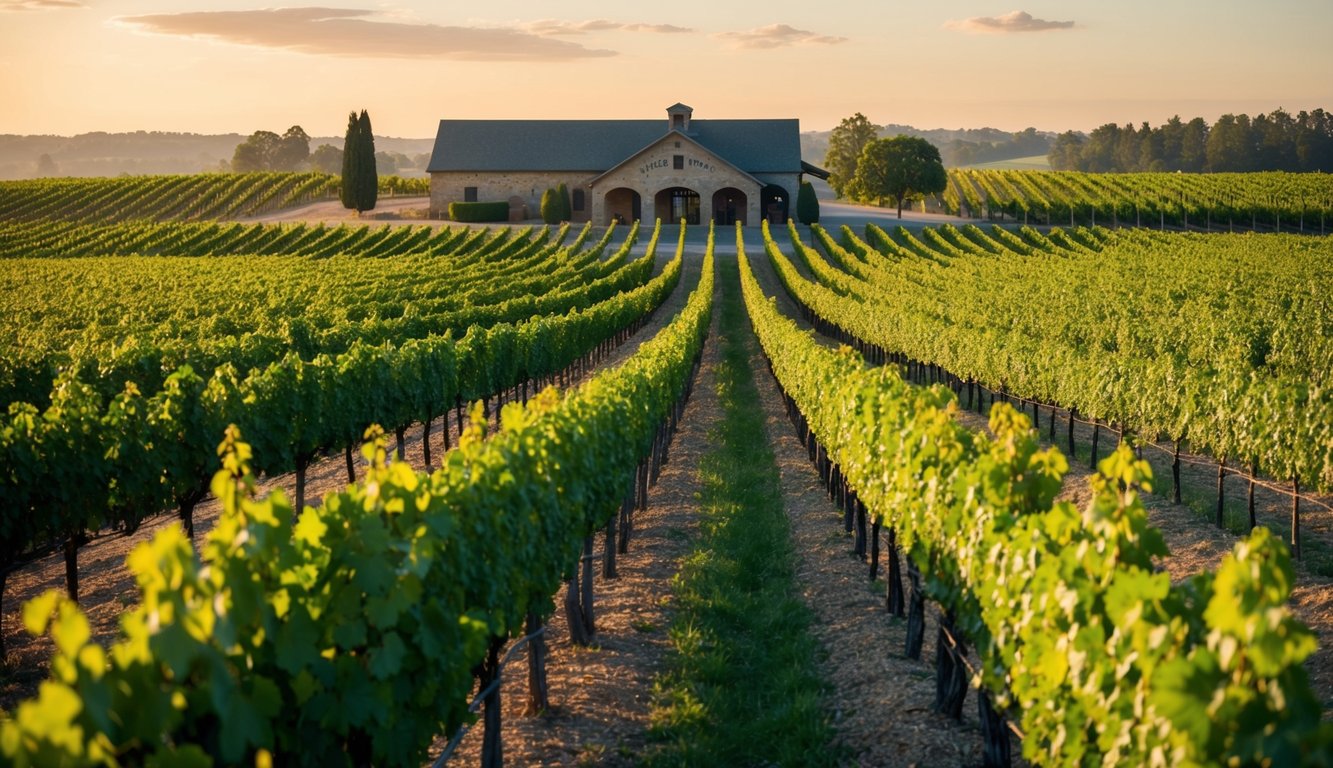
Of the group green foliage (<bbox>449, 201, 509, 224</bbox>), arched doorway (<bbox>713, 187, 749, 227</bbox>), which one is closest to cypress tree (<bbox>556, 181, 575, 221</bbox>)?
green foliage (<bbox>449, 201, 509, 224</bbox>)

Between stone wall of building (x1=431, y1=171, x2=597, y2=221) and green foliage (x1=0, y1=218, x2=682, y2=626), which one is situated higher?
stone wall of building (x1=431, y1=171, x2=597, y2=221)

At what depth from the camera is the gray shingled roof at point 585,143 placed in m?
76.2

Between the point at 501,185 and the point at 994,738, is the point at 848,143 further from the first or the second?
the point at 994,738

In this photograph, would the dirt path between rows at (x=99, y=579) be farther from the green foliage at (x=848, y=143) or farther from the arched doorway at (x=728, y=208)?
the green foliage at (x=848, y=143)

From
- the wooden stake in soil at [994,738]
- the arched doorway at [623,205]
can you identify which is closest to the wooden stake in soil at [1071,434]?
the wooden stake in soil at [994,738]

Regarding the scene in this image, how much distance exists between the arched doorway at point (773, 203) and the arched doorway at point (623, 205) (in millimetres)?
7704

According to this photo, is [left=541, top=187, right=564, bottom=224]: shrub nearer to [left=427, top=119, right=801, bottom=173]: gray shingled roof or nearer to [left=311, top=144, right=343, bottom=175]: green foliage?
[left=427, top=119, right=801, bottom=173]: gray shingled roof

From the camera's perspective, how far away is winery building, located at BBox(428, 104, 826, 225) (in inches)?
2827

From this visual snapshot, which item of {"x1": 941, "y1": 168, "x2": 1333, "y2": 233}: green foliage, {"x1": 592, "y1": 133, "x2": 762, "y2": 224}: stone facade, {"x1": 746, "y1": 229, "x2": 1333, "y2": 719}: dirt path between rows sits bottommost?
{"x1": 746, "y1": 229, "x2": 1333, "y2": 719}: dirt path between rows

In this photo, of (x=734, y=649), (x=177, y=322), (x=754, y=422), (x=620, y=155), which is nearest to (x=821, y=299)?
(x=754, y=422)

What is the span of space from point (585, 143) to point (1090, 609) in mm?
74768

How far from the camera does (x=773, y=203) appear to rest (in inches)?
2968

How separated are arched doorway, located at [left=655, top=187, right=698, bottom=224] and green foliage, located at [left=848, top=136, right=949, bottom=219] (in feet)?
41.5

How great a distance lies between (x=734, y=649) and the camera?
10367 millimetres
